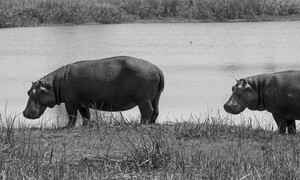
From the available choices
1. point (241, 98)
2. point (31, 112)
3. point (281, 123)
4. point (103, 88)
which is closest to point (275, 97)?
point (281, 123)

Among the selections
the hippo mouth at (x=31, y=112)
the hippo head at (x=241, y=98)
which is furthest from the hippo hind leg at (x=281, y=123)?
the hippo mouth at (x=31, y=112)

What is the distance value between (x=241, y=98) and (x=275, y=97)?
1.41 feet

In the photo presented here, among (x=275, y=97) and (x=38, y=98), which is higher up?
(x=275, y=97)

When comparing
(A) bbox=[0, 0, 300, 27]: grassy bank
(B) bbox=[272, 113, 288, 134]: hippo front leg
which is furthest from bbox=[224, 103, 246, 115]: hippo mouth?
(A) bbox=[0, 0, 300, 27]: grassy bank

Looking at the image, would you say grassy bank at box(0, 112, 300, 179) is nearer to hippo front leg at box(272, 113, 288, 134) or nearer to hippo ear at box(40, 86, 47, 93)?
hippo front leg at box(272, 113, 288, 134)

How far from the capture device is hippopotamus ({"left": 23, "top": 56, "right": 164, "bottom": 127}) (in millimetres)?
7781

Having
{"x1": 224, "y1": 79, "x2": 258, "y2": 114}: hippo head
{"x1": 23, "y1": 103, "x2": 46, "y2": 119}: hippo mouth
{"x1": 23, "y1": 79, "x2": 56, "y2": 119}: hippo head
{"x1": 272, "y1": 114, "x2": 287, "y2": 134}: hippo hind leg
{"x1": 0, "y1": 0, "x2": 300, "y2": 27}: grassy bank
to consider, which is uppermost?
{"x1": 224, "y1": 79, "x2": 258, "y2": 114}: hippo head

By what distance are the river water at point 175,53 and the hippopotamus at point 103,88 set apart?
1.26 feet

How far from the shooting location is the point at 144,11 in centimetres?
2398

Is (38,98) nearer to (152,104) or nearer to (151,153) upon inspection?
(152,104)

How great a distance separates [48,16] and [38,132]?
16.2m

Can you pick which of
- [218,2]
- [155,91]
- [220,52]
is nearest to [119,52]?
[220,52]

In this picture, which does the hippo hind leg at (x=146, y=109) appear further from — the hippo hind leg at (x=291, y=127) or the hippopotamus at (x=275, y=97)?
the hippo hind leg at (x=291, y=127)

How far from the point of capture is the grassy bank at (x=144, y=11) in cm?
2270
